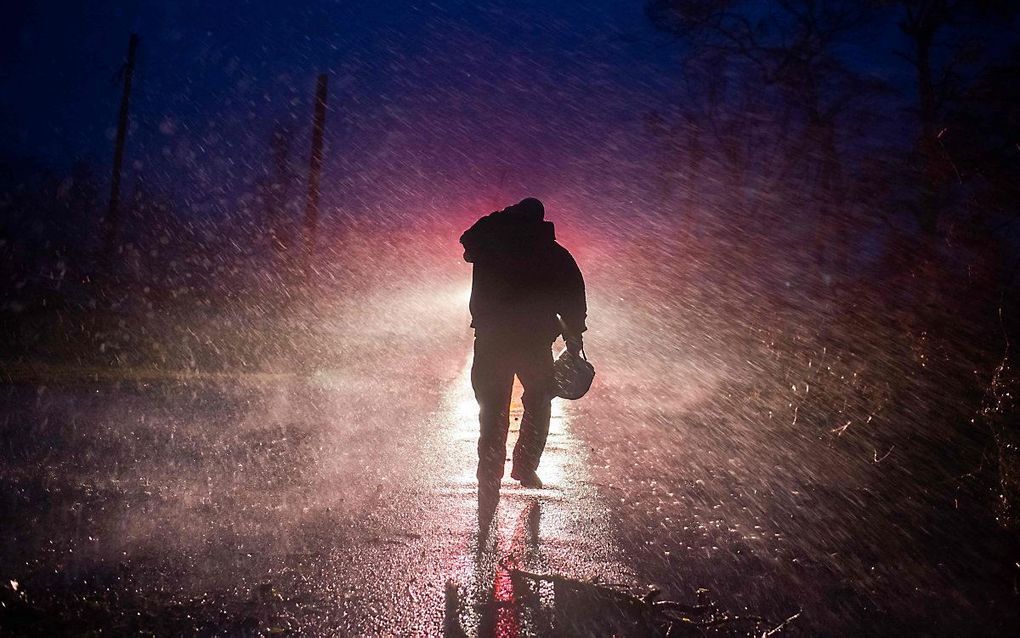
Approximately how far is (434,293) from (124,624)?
43.9 m

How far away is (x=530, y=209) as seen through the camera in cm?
476

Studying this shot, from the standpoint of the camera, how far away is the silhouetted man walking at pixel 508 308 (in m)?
4.78

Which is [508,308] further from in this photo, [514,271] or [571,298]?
[571,298]

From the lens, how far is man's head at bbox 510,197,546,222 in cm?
476

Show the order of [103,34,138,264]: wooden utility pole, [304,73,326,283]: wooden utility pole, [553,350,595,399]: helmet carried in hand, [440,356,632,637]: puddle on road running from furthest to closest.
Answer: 1. [103,34,138,264]: wooden utility pole
2. [304,73,326,283]: wooden utility pole
3. [553,350,595,399]: helmet carried in hand
4. [440,356,632,637]: puddle on road

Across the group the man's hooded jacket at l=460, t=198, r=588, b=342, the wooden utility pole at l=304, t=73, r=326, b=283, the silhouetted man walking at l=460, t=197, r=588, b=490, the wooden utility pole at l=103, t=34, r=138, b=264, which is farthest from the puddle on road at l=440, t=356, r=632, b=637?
the wooden utility pole at l=103, t=34, r=138, b=264

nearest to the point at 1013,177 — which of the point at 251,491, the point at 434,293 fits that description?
the point at 251,491

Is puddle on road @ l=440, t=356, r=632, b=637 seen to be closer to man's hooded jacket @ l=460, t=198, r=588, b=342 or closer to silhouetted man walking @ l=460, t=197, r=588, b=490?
silhouetted man walking @ l=460, t=197, r=588, b=490

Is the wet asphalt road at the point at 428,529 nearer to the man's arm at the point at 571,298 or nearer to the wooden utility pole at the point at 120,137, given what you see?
the man's arm at the point at 571,298

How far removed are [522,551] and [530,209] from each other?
1980 mm

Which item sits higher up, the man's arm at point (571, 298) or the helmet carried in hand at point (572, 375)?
the man's arm at point (571, 298)

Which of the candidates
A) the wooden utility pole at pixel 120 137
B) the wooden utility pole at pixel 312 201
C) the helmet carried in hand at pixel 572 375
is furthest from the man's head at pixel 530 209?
the wooden utility pole at pixel 120 137

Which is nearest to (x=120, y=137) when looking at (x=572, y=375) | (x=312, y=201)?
(x=312, y=201)

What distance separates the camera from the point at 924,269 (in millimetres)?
9648
